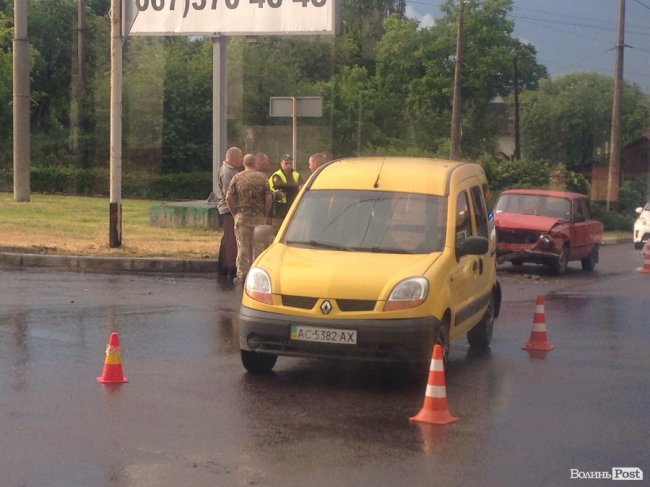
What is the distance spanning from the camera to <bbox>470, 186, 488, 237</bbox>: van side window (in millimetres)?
11444

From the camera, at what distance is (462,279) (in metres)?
10.3

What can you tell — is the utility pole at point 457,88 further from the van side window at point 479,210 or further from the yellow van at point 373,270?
the yellow van at point 373,270

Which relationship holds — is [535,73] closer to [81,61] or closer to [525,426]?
[81,61]

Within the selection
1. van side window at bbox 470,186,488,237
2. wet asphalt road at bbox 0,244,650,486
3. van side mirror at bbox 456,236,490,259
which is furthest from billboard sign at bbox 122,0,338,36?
van side mirror at bbox 456,236,490,259

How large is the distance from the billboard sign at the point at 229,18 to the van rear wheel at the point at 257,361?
605 inches

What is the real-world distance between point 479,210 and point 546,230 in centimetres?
976

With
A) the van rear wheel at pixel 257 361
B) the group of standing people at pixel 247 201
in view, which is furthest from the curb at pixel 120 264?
the van rear wheel at pixel 257 361

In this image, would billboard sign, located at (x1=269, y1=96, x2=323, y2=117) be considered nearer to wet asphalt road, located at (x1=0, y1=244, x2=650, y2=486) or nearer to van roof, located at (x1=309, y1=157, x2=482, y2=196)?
wet asphalt road, located at (x1=0, y1=244, x2=650, y2=486)

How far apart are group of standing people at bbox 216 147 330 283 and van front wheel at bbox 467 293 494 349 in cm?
487

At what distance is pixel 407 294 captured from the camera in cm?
926

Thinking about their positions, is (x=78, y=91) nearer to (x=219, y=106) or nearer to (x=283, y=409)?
(x=219, y=106)

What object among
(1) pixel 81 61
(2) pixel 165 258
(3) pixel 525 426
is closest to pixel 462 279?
(3) pixel 525 426

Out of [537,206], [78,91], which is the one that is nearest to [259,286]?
[537,206]

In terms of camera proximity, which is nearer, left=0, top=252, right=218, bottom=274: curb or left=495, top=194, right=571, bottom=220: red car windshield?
left=0, top=252, right=218, bottom=274: curb
